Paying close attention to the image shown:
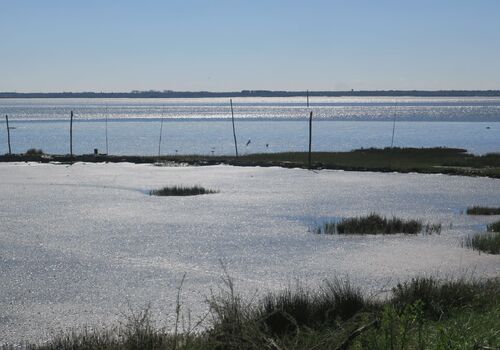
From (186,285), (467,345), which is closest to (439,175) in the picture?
(186,285)

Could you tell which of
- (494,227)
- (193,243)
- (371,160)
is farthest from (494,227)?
(371,160)

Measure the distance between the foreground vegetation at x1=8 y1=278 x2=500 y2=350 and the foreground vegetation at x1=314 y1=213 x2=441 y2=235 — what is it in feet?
19.5

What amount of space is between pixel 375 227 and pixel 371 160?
21.1 m

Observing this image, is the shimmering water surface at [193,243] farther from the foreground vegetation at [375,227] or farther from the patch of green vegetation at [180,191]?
the patch of green vegetation at [180,191]

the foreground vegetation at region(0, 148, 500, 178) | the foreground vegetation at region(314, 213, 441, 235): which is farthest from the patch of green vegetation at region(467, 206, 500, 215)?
the foreground vegetation at region(0, 148, 500, 178)

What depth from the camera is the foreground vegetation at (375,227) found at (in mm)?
16672

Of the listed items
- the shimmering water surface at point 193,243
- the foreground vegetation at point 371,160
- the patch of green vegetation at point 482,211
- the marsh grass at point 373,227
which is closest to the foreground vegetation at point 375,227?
the marsh grass at point 373,227

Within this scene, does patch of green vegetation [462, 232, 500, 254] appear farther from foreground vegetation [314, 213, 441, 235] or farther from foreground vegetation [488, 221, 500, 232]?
foreground vegetation [314, 213, 441, 235]

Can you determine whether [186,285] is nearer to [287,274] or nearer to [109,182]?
[287,274]

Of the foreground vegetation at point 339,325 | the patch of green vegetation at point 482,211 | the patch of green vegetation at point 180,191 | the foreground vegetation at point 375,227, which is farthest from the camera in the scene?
the patch of green vegetation at point 180,191

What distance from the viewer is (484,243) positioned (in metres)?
14.4

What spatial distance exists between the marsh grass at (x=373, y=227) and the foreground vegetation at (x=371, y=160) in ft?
46.5

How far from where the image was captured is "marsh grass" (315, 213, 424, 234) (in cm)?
1667

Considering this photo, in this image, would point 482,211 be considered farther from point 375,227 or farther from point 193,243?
point 193,243
